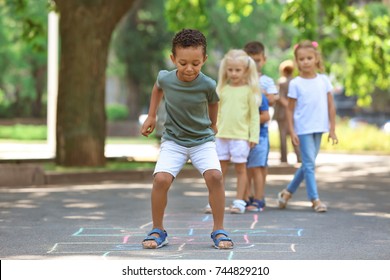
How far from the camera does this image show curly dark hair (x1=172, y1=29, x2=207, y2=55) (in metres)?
8.12

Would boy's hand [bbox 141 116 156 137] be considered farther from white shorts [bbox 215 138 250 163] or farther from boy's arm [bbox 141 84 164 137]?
white shorts [bbox 215 138 250 163]

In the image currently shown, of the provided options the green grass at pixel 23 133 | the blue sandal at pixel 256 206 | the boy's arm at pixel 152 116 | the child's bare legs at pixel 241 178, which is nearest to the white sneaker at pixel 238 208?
the child's bare legs at pixel 241 178

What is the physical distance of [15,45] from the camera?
4516cm

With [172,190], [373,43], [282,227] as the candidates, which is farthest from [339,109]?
[282,227]

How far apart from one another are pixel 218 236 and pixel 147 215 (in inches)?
116

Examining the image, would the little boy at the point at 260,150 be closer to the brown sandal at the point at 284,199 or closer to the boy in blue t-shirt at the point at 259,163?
the boy in blue t-shirt at the point at 259,163

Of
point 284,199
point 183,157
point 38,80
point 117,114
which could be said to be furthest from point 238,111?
point 38,80

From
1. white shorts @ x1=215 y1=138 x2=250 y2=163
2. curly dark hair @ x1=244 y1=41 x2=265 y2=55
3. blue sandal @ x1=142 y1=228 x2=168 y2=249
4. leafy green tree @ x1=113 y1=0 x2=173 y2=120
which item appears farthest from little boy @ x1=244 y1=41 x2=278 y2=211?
leafy green tree @ x1=113 y1=0 x2=173 y2=120

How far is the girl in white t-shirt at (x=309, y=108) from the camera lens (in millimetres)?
11539

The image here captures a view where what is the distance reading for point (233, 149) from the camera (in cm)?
1129

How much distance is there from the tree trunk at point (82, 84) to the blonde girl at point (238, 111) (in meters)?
6.58

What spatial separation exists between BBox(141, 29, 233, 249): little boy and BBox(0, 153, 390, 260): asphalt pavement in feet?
0.85

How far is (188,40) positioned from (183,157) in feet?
3.28
